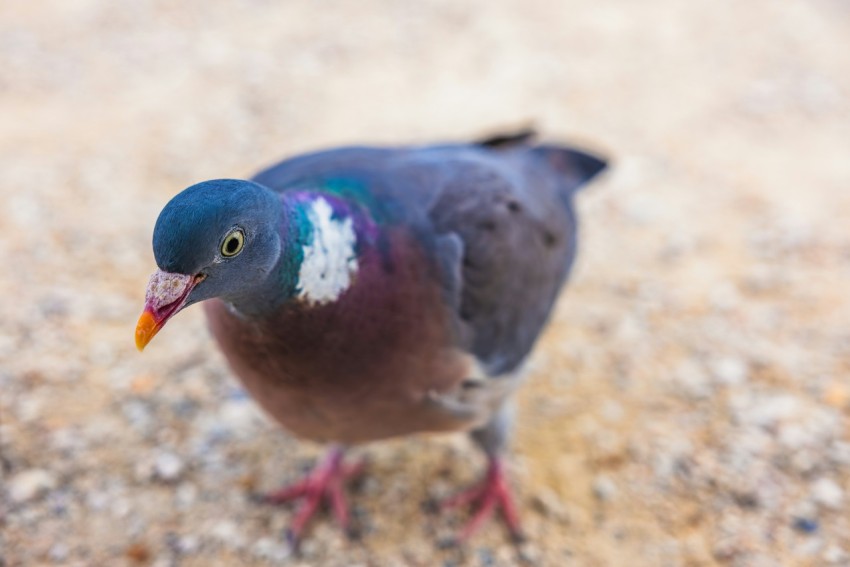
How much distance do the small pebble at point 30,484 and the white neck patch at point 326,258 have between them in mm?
1608

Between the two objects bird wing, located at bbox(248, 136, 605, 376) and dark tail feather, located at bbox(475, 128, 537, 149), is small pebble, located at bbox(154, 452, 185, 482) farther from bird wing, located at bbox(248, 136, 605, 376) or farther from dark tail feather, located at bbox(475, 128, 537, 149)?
dark tail feather, located at bbox(475, 128, 537, 149)

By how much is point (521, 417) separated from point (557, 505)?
52 cm

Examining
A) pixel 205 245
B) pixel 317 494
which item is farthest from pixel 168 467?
pixel 205 245

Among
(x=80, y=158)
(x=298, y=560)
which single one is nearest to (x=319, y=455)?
(x=298, y=560)

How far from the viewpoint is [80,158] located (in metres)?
5.22

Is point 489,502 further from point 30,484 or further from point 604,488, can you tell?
point 30,484

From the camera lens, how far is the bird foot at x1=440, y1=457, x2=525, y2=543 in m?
3.35

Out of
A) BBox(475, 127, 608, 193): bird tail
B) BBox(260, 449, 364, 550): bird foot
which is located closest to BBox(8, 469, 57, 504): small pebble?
BBox(260, 449, 364, 550): bird foot

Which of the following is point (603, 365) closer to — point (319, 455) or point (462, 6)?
point (319, 455)

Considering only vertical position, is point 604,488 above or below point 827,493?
below

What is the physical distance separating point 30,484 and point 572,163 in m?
→ 2.68

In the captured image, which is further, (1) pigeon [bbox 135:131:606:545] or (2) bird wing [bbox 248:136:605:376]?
(2) bird wing [bbox 248:136:605:376]

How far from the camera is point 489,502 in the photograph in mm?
3398

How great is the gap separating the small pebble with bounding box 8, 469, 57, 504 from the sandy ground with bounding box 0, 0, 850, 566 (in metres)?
0.01
